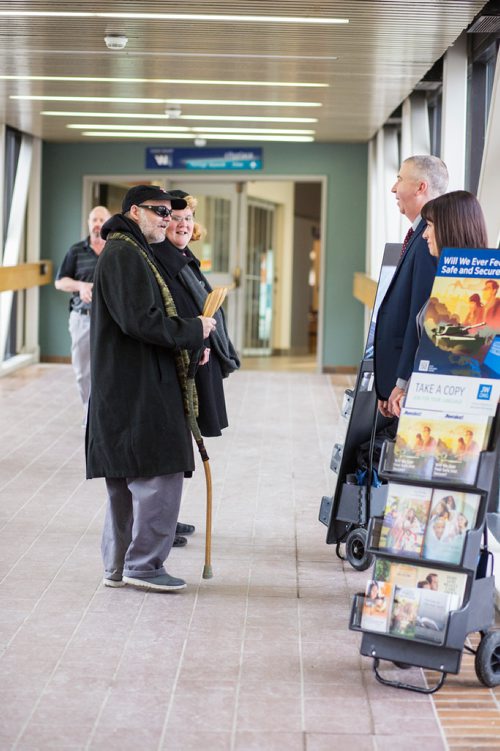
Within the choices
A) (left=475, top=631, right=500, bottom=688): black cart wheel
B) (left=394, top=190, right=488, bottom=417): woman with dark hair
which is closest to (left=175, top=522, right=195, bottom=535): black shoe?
(left=475, top=631, right=500, bottom=688): black cart wheel

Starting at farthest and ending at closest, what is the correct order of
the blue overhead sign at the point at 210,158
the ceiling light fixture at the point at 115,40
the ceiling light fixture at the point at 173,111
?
the blue overhead sign at the point at 210,158
the ceiling light fixture at the point at 173,111
the ceiling light fixture at the point at 115,40

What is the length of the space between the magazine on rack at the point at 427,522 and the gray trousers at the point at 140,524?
3.62 ft

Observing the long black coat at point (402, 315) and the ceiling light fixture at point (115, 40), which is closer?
the long black coat at point (402, 315)

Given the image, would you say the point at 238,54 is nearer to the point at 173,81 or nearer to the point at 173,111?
the point at 173,81

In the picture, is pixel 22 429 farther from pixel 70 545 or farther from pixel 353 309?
pixel 353 309

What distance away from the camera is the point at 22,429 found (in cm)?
878

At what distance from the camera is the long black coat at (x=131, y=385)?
14.4 feet

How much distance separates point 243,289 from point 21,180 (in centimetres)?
308

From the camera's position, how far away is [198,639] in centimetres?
407

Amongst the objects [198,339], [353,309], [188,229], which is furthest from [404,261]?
[353,309]

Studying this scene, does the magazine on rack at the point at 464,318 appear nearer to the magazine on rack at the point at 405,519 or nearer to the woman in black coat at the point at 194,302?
the magazine on rack at the point at 405,519

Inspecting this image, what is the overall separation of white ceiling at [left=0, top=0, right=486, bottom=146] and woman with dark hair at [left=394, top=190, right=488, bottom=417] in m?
2.36

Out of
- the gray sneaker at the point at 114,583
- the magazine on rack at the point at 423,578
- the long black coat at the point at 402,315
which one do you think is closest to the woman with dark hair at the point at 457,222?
the long black coat at the point at 402,315

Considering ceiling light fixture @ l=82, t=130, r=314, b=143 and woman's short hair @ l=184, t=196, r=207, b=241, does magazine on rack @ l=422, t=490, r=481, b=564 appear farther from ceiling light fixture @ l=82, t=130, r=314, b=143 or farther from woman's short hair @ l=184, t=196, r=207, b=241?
ceiling light fixture @ l=82, t=130, r=314, b=143
